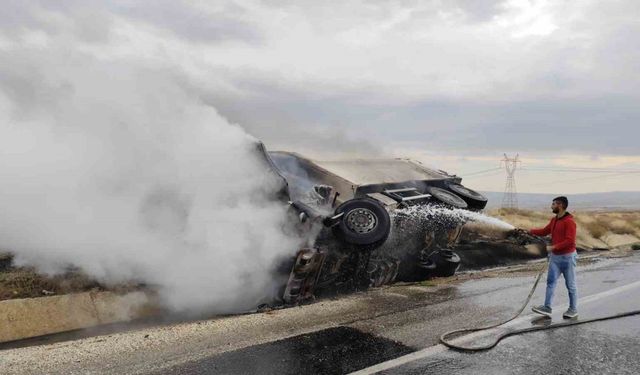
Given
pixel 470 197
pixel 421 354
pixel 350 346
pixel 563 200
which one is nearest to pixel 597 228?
pixel 470 197

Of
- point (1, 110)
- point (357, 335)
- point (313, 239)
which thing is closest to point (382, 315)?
point (357, 335)

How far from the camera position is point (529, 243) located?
1594 cm

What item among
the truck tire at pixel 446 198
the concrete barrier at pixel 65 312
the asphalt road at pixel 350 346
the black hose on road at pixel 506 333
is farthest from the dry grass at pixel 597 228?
the concrete barrier at pixel 65 312

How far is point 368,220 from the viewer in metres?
7.75

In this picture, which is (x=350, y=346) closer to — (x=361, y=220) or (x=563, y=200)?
(x=361, y=220)

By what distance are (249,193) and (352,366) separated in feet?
11.4

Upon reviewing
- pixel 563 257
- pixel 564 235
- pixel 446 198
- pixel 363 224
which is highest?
pixel 446 198

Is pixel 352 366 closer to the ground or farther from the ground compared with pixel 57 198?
closer to the ground

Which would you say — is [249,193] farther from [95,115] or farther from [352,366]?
[352,366]

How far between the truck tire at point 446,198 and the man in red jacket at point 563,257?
303 centimetres

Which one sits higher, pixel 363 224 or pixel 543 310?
pixel 363 224

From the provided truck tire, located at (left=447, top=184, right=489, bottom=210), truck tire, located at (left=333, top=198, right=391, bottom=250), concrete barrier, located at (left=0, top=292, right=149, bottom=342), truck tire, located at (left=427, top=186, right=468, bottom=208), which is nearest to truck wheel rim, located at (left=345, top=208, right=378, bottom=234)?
truck tire, located at (left=333, top=198, right=391, bottom=250)

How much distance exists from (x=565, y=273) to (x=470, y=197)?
395cm

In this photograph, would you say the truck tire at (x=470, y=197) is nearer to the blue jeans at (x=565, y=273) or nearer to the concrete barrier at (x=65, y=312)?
the blue jeans at (x=565, y=273)
